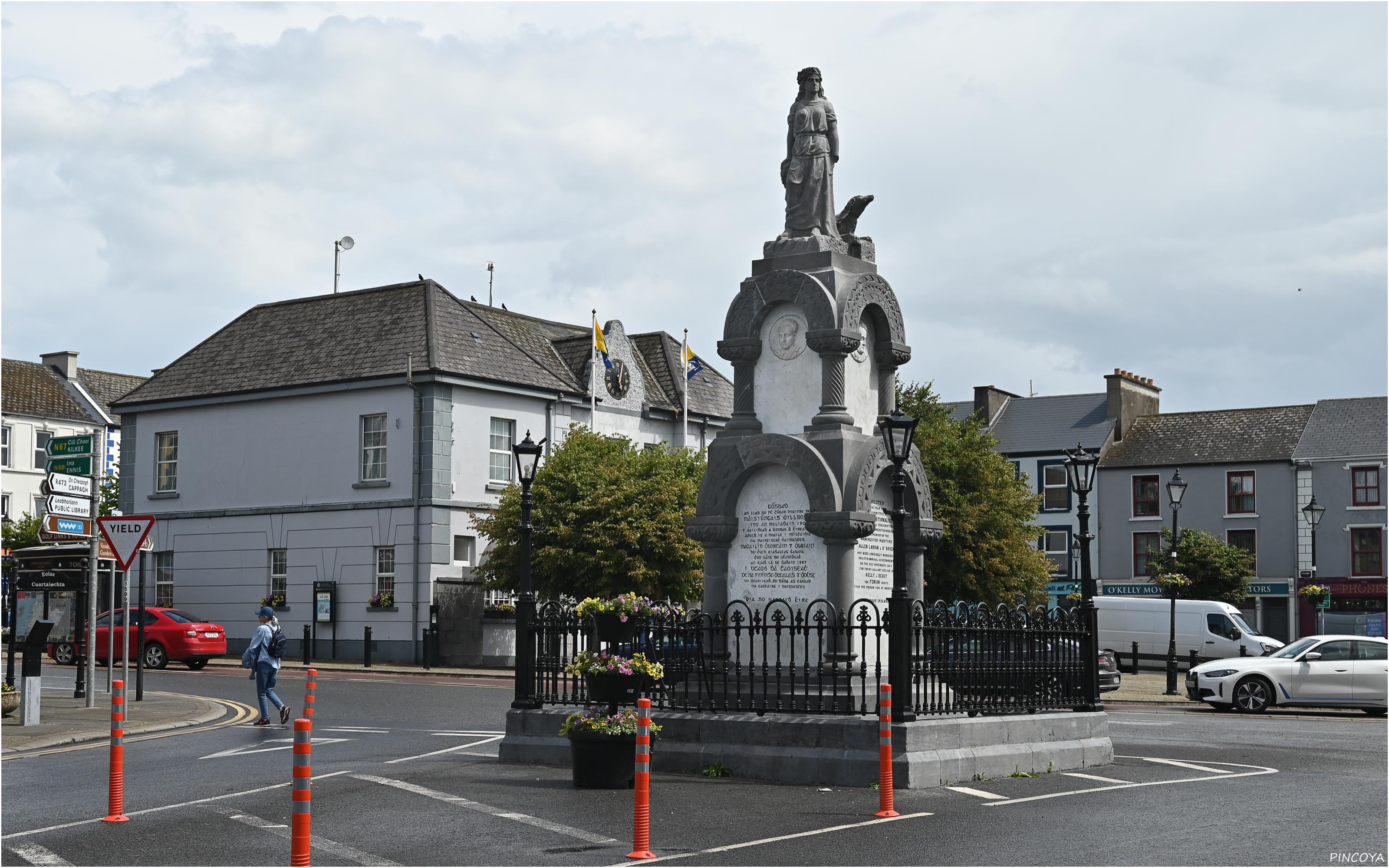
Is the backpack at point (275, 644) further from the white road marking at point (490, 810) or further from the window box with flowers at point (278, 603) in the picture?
the window box with flowers at point (278, 603)

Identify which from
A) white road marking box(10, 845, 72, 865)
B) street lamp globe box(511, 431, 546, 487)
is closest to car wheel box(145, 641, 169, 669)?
street lamp globe box(511, 431, 546, 487)

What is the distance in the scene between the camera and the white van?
4084 cm

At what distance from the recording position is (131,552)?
21.8 metres

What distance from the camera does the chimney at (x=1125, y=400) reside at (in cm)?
A: 6291

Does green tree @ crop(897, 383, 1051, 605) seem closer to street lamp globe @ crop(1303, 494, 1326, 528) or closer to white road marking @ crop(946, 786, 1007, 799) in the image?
street lamp globe @ crop(1303, 494, 1326, 528)

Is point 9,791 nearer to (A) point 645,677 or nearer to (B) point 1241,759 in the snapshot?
(A) point 645,677

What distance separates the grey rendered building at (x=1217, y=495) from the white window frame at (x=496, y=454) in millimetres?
26952

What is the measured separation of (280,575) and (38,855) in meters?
33.3

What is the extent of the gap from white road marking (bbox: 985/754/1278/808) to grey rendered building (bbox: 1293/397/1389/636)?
42.9 meters

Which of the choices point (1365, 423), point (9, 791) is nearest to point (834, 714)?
point (9, 791)

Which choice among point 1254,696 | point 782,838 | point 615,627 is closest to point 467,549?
point 1254,696

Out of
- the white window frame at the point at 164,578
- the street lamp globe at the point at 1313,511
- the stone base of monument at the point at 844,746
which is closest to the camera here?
the stone base of monument at the point at 844,746

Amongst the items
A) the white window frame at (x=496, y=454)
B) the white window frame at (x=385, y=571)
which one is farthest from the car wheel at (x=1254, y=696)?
the white window frame at (x=385, y=571)

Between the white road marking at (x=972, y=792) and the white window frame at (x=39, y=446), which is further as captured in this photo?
the white window frame at (x=39, y=446)
